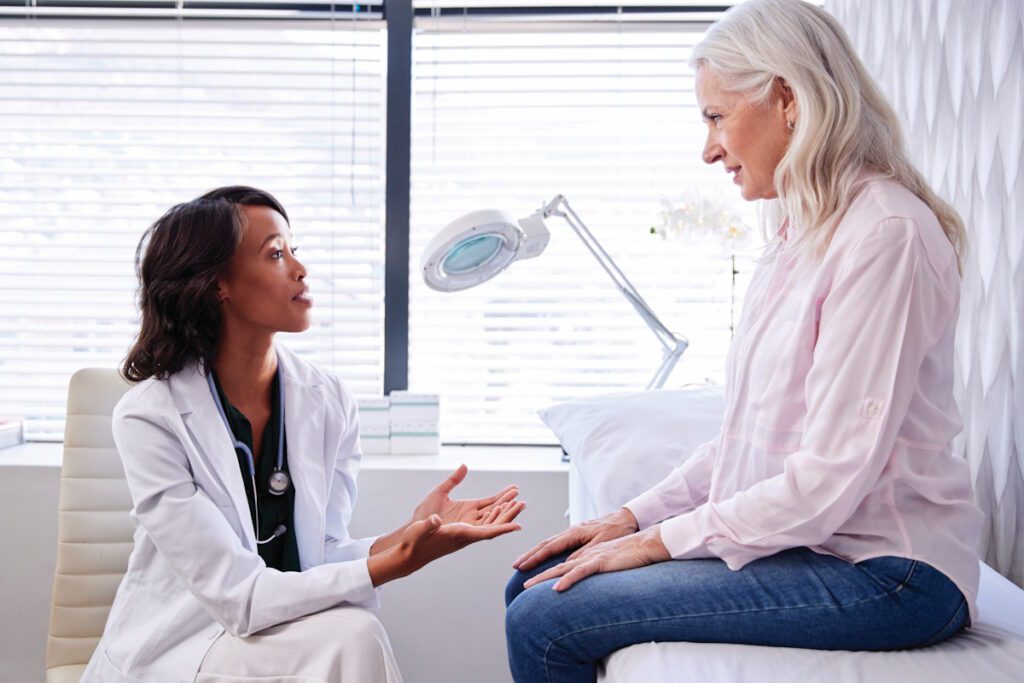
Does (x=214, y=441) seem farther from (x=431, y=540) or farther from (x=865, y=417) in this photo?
(x=865, y=417)

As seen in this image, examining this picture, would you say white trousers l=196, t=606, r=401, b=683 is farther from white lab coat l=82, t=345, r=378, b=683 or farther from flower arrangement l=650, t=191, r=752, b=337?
flower arrangement l=650, t=191, r=752, b=337

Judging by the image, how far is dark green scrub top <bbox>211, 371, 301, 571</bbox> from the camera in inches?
62.6

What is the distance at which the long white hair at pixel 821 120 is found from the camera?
4.00ft

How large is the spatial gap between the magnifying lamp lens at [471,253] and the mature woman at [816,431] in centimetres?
79

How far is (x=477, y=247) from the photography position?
81.0 inches

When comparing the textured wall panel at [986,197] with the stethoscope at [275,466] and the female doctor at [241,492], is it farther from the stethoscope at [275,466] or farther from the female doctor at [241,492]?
the stethoscope at [275,466]

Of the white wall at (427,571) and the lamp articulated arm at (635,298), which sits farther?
the white wall at (427,571)

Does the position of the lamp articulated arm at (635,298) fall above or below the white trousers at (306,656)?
above

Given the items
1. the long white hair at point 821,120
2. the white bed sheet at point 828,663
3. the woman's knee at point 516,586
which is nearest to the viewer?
the white bed sheet at point 828,663

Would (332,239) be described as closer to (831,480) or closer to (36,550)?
(36,550)

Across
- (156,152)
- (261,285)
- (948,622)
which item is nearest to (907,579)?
(948,622)

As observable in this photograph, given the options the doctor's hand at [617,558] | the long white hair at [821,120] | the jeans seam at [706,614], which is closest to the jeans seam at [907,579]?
the jeans seam at [706,614]

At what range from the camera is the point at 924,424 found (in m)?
1.15

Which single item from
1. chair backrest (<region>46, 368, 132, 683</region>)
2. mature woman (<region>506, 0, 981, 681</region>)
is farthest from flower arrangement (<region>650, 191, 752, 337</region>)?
chair backrest (<region>46, 368, 132, 683</region>)
